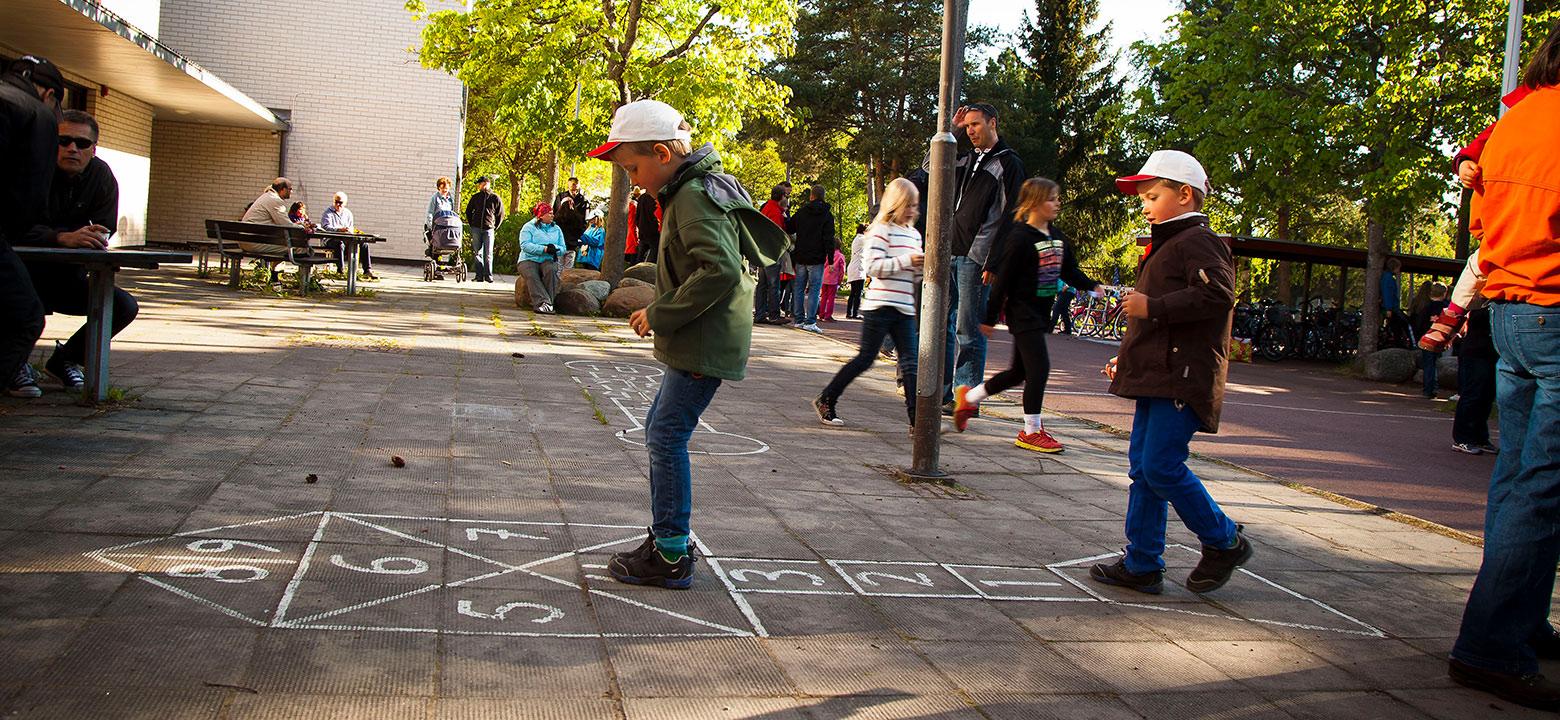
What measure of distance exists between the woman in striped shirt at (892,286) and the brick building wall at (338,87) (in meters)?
21.7

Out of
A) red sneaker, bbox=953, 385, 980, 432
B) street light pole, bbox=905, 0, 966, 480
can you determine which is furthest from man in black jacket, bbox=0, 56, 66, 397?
red sneaker, bbox=953, 385, 980, 432

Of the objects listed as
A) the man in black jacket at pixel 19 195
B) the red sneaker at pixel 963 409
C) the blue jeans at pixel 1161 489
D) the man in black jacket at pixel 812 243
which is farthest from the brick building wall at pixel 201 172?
the blue jeans at pixel 1161 489

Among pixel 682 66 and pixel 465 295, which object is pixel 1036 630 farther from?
pixel 465 295

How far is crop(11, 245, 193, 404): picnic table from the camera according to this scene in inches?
254

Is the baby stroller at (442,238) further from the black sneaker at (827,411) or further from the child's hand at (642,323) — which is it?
the child's hand at (642,323)

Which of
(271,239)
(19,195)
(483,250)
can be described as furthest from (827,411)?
(483,250)

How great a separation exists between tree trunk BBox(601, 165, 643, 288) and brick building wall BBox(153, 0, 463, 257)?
39.2ft

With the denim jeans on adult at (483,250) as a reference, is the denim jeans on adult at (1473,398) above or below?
below

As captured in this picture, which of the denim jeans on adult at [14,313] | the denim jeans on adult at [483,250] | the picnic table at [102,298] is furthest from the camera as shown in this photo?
the denim jeans on adult at [483,250]

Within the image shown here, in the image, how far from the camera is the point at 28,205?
564 cm

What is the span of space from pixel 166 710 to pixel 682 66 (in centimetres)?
1497

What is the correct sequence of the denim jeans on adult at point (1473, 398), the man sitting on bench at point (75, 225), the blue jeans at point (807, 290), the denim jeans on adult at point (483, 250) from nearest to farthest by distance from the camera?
1. the man sitting on bench at point (75, 225)
2. the denim jeans on adult at point (1473, 398)
3. the blue jeans at point (807, 290)
4. the denim jeans on adult at point (483, 250)

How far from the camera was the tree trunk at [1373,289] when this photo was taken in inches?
883

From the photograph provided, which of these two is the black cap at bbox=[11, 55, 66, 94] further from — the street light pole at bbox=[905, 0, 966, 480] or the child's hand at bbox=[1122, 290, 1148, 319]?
the child's hand at bbox=[1122, 290, 1148, 319]
